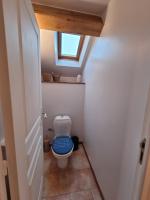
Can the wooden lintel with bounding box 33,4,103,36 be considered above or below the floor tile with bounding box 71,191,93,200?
above

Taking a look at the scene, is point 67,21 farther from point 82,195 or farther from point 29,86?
point 82,195

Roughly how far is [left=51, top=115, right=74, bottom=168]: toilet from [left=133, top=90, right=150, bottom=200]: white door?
1.07 meters

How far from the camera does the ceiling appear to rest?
4.34 feet

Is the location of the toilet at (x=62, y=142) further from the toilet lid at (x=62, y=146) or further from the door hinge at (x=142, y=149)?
the door hinge at (x=142, y=149)

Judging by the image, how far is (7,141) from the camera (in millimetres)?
514

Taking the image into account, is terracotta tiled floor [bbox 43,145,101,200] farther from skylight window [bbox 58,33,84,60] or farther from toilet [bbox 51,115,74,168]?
skylight window [bbox 58,33,84,60]

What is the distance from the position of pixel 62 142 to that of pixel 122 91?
1.30 metres

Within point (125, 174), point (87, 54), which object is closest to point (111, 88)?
point (125, 174)

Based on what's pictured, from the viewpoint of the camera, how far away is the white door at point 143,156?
0.69 metres

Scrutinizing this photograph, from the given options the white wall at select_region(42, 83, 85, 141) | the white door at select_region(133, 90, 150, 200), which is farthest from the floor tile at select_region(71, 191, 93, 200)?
the white wall at select_region(42, 83, 85, 141)

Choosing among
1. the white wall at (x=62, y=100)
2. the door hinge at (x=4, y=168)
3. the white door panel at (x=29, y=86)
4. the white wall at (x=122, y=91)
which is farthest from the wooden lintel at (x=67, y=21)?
the door hinge at (x=4, y=168)

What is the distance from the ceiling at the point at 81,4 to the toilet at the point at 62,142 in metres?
1.68

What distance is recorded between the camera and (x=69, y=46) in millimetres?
2387

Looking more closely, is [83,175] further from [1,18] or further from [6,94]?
[1,18]
